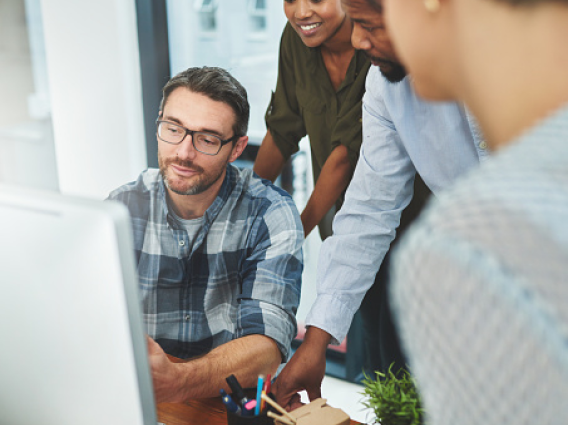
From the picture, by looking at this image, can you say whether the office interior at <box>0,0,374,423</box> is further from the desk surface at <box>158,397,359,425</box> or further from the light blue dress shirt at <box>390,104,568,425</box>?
the light blue dress shirt at <box>390,104,568,425</box>

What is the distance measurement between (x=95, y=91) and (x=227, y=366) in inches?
82.1

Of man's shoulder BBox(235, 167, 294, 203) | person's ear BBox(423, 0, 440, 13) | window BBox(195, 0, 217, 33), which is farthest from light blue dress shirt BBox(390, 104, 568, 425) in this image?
window BBox(195, 0, 217, 33)

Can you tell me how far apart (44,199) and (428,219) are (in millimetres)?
442

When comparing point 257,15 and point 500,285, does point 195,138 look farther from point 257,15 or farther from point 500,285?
point 500,285

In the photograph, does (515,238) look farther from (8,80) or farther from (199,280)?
(8,80)

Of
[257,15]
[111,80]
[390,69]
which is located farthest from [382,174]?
[111,80]

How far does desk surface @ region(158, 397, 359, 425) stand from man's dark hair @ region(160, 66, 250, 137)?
32.5 inches

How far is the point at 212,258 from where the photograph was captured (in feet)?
5.41

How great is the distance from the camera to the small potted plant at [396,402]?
0.87 meters

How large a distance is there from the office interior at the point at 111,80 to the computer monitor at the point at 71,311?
6.62ft

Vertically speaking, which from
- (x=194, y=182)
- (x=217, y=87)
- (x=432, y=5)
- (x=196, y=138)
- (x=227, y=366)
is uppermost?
(x=432, y=5)

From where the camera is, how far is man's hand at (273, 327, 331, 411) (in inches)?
47.3

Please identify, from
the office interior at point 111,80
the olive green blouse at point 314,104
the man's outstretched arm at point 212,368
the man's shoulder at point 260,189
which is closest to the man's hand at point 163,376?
the man's outstretched arm at point 212,368

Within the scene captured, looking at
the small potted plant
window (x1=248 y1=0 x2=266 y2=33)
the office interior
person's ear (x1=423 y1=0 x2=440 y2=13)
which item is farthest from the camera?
the office interior
